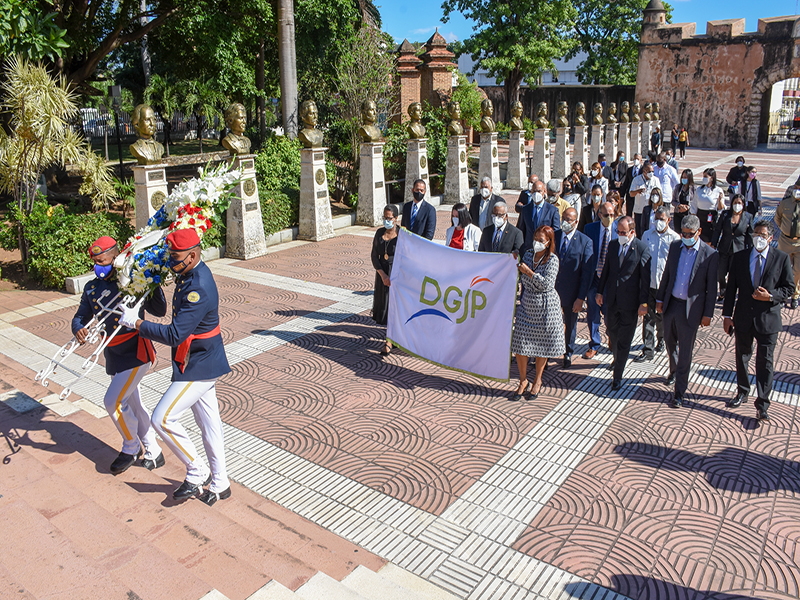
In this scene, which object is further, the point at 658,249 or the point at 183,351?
the point at 658,249

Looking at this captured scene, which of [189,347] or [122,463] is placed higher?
[189,347]

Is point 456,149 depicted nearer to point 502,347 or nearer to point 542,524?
point 502,347

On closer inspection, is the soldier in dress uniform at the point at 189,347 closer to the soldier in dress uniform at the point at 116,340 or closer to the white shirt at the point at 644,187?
the soldier in dress uniform at the point at 116,340

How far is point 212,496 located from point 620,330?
467cm

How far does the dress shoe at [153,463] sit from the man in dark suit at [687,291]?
5.25 m

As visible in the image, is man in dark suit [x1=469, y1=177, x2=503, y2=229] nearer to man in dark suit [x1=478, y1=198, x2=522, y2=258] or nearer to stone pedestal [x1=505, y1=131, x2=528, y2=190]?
man in dark suit [x1=478, y1=198, x2=522, y2=258]

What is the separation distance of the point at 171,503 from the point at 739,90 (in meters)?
46.2

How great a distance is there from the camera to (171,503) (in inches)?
199

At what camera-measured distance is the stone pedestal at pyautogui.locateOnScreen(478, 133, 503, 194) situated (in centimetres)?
2084

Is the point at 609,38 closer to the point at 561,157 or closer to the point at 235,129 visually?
the point at 561,157

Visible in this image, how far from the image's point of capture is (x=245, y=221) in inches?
532

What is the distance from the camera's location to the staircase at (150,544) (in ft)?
13.0

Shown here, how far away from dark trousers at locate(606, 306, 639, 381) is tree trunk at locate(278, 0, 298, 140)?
1224 cm

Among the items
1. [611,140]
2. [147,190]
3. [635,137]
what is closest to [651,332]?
[147,190]
